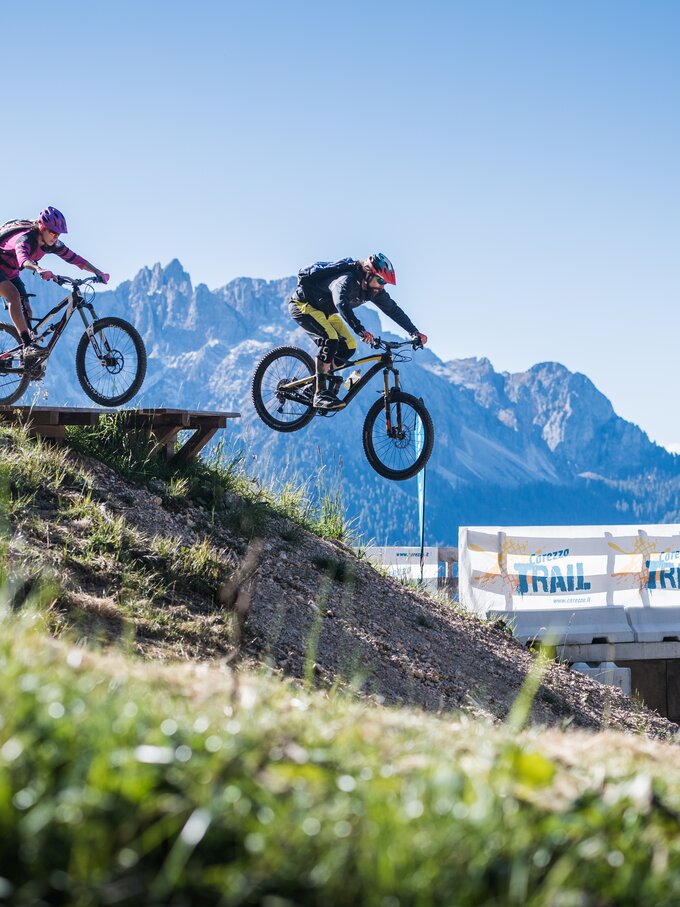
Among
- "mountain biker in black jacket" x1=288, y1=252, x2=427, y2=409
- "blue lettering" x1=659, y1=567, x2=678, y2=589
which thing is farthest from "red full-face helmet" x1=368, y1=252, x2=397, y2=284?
"blue lettering" x1=659, y1=567, x2=678, y2=589

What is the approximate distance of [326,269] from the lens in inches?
454

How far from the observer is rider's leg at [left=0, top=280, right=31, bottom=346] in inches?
450

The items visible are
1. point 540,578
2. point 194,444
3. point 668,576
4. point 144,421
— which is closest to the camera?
point 144,421

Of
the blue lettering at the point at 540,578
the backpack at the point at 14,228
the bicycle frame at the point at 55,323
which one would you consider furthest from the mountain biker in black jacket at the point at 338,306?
the blue lettering at the point at 540,578

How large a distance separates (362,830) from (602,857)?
58cm

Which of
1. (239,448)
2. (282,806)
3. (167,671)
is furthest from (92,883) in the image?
(239,448)

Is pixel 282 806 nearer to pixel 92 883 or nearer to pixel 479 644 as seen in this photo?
pixel 92 883

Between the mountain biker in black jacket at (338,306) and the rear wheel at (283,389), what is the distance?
0.30m

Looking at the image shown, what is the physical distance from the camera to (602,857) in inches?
91.7

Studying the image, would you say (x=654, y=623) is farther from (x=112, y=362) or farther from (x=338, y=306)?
(x=112, y=362)

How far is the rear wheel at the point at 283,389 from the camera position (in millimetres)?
11758

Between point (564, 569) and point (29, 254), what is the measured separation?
9717mm

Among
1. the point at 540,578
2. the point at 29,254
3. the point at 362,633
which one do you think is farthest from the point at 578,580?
the point at 29,254

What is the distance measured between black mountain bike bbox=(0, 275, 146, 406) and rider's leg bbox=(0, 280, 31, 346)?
11 centimetres
